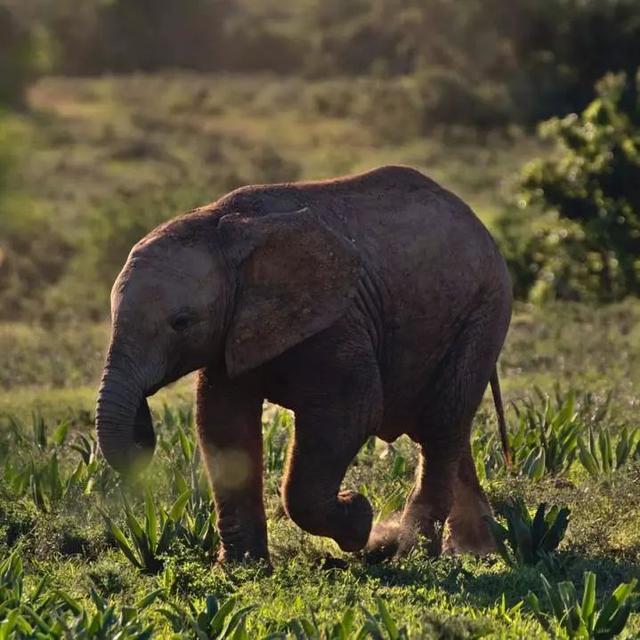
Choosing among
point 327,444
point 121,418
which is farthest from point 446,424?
point 121,418

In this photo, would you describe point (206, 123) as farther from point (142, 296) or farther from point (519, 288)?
point (142, 296)

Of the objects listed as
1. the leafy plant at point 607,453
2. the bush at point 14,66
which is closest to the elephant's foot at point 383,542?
the leafy plant at point 607,453

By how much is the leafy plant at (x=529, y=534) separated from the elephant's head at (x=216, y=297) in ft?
4.65

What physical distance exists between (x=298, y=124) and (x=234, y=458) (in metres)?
38.8

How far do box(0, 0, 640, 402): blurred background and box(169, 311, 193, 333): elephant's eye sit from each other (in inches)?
303

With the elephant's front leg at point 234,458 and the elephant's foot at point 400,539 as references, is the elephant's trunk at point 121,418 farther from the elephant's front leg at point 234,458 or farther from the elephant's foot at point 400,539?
the elephant's foot at point 400,539

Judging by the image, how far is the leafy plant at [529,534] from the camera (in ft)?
25.3

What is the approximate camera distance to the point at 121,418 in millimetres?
6574

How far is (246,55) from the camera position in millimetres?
66938

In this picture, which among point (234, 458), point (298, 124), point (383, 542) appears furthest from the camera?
point (298, 124)

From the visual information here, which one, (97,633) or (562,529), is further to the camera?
(562,529)

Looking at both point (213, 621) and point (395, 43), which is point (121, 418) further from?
point (395, 43)

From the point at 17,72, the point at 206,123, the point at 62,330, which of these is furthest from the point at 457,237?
the point at 206,123

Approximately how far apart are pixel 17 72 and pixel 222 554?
9437 millimetres
